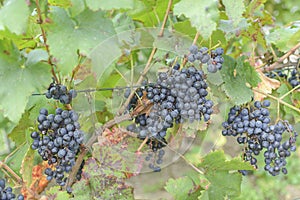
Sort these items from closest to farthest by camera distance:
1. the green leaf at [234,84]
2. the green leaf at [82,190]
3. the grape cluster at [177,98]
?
the grape cluster at [177,98] < the green leaf at [82,190] < the green leaf at [234,84]

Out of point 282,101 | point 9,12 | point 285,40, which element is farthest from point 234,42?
point 9,12

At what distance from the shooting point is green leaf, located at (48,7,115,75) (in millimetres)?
1096

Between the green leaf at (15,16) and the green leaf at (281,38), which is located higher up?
the green leaf at (15,16)

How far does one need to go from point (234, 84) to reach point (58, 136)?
0.60 metres

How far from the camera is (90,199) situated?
135 centimetres

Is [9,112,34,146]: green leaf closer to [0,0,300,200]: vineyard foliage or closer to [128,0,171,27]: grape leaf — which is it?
[0,0,300,200]: vineyard foliage

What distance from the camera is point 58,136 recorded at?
1.23 metres

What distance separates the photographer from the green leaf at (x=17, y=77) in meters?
1.10

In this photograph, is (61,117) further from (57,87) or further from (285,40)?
(285,40)

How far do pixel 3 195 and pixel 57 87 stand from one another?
317 millimetres

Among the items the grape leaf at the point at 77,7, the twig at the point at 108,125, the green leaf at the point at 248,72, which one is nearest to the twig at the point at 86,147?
the twig at the point at 108,125

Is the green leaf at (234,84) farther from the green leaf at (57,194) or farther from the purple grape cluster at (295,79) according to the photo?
the green leaf at (57,194)

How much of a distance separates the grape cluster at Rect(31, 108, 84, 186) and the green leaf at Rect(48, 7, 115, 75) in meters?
0.19

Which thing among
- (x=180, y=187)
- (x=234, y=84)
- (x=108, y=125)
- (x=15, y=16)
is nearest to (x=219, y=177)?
(x=180, y=187)
